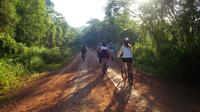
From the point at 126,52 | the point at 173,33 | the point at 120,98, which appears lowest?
the point at 120,98

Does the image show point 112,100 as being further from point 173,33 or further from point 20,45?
point 20,45

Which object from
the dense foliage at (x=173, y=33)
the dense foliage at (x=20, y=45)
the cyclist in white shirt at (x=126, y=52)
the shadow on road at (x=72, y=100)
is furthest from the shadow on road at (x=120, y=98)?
the dense foliage at (x=20, y=45)

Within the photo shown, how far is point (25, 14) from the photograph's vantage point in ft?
151

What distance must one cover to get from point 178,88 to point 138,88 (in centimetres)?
172

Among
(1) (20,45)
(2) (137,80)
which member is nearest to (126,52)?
(2) (137,80)

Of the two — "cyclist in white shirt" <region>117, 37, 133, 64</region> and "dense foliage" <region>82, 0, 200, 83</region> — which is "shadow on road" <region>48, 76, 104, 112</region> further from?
"dense foliage" <region>82, 0, 200, 83</region>

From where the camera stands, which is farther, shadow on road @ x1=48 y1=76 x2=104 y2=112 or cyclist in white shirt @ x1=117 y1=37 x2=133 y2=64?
cyclist in white shirt @ x1=117 y1=37 x2=133 y2=64

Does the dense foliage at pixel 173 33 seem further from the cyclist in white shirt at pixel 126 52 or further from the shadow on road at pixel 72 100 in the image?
the shadow on road at pixel 72 100

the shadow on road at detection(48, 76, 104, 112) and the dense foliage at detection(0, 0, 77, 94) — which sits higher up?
the dense foliage at detection(0, 0, 77, 94)

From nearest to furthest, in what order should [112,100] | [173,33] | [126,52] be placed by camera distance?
1. [112,100]
2. [126,52]
3. [173,33]

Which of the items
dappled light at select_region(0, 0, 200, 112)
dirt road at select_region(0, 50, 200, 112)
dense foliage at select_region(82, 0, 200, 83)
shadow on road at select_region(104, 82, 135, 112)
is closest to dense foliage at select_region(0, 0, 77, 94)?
dappled light at select_region(0, 0, 200, 112)

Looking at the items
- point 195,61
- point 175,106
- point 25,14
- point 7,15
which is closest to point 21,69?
point 7,15

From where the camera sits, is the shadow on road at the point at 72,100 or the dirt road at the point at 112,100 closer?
the dirt road at the point at 112,100

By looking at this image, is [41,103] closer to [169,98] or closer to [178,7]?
[169,98]
